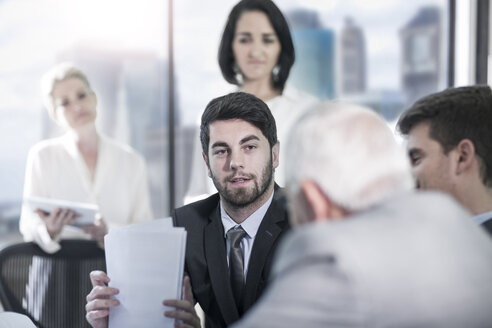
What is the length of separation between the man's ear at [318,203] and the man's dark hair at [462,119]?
0.72 m

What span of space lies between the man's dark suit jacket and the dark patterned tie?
0.09 ft

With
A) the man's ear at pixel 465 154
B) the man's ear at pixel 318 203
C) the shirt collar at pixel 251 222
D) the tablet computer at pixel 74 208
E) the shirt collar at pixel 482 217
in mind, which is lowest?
the tablet computer at pixel 74 208

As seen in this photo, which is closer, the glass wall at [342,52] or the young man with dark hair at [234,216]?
the young man with dark hair at [234,216]

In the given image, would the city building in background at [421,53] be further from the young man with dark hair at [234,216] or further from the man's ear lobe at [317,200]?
the man's ear lobe at [317,200]

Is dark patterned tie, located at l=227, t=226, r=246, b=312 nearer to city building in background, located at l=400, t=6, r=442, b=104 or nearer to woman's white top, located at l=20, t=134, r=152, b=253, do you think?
woman's white top, located at l=20, t=134, r=152, b=253

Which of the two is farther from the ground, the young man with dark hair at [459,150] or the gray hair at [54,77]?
the gray hair at [54,77]

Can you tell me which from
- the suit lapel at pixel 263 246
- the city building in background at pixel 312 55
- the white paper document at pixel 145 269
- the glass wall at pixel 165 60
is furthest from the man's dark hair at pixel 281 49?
the white paper document at pixel 145 269

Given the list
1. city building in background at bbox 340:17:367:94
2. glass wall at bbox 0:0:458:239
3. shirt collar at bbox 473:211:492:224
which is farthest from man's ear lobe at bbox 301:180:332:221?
city building in background at bbox 340:17:367:94

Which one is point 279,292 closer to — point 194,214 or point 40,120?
point 194,214

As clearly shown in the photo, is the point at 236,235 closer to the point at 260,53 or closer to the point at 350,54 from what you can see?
the point at 260,53

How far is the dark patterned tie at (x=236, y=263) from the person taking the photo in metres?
1.70

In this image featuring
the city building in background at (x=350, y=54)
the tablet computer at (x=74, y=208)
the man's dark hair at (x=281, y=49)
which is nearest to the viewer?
the man's dark hair at (x=281, y=49)

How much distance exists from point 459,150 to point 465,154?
0.06 ft

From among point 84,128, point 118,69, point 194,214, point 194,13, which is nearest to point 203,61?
point 194,13
